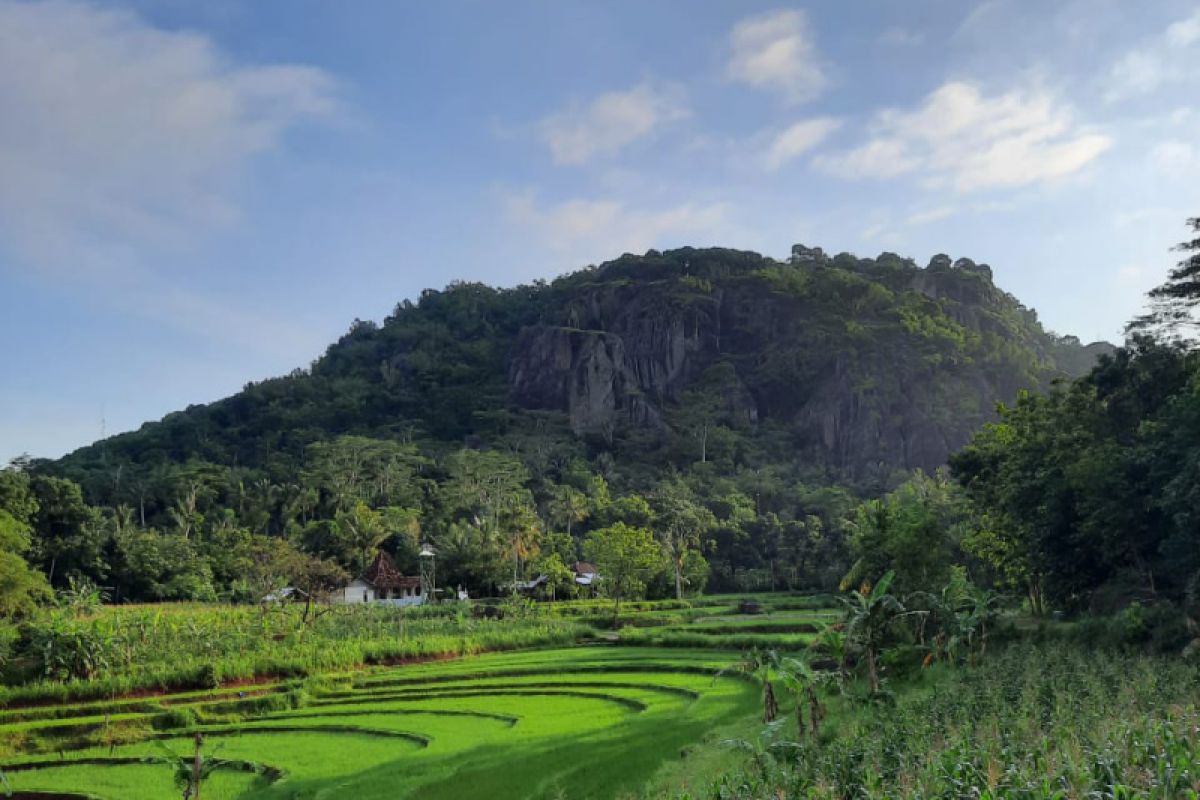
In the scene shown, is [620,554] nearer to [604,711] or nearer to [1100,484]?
[604,711]

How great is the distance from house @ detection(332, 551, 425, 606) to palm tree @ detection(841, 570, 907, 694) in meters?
45.1

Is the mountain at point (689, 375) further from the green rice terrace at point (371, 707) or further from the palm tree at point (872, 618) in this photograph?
the palm tree at point (872, 618)

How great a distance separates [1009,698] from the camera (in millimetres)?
16188

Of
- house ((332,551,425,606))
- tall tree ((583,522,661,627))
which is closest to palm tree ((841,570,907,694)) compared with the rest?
tall tree ((583,522,661,627))

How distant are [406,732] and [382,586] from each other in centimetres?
4304

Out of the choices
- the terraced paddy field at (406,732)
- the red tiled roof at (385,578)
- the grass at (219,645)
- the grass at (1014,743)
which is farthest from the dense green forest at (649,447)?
the terraced paddy field at (406,732)

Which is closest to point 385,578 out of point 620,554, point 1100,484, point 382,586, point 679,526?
point 382,586

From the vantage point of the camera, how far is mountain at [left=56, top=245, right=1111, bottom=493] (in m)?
115

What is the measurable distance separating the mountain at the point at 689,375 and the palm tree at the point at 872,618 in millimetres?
80706

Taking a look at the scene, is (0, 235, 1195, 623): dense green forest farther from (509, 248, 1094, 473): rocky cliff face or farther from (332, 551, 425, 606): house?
(332, 551, 425, 606): house

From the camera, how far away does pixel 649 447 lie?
116 m

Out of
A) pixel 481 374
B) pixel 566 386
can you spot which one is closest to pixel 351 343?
pixel 481 374

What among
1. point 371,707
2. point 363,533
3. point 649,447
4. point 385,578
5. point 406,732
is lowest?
point 371,707

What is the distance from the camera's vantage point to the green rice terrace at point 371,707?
54.8 ft
